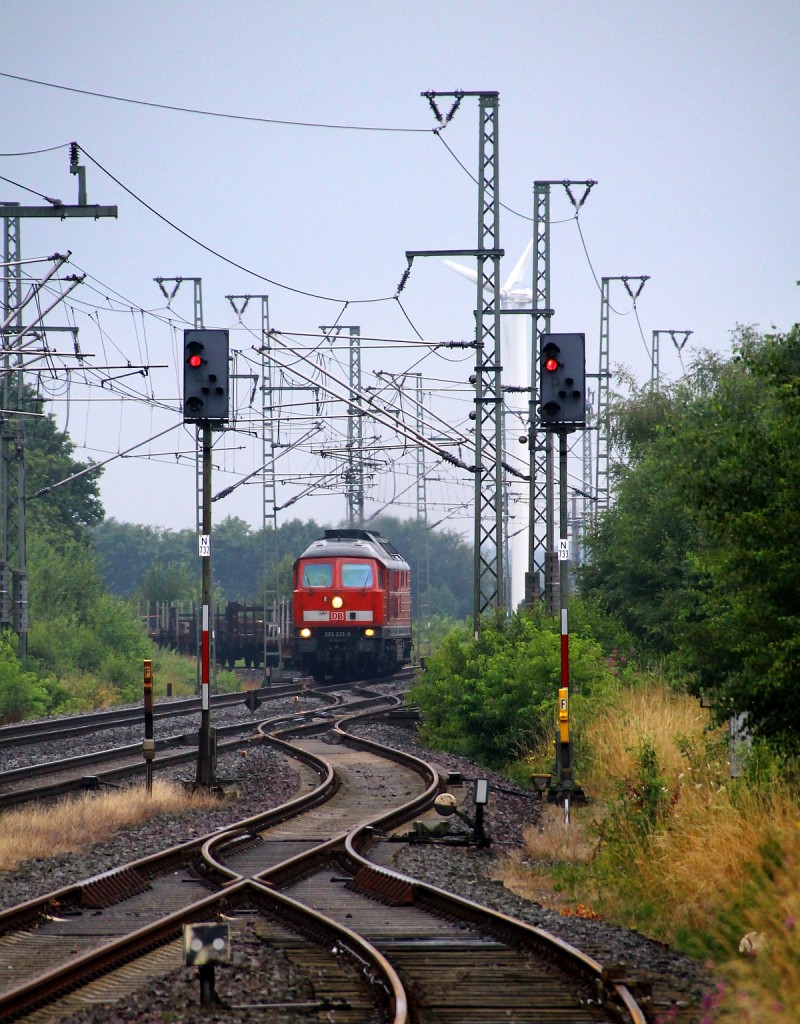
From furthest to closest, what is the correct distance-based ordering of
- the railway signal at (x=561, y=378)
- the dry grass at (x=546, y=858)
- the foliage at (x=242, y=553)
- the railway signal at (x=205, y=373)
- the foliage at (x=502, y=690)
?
1. the foliage at (x=242, y=553)
2. the foliage at (x=502, y=690)
3. the railway signal at (x=205, y=373)
4. the railway signal at (x=561, y=378)
5. the dry grass at (x=546, y=858)

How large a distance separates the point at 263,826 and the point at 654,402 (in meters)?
21.8

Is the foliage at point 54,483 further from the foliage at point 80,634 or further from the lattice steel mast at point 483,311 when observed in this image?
the lattice steel mast at point 483,311

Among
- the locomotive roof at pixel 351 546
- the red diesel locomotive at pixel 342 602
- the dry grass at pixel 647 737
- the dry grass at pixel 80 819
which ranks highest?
the locomotive roof at pixel 351 546

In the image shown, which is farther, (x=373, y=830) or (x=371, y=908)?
(x=373, y=830)

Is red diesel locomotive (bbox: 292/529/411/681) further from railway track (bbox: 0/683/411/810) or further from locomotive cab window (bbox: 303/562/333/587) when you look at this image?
railway track (bbox: 0/683/411/810)

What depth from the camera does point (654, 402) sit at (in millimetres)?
33656

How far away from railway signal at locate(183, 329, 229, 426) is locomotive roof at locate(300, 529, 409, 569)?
21570 mm

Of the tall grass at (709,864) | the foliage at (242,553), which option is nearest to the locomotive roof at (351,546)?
the tall grass at (709,864)

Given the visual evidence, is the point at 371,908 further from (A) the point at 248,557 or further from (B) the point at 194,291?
(A) the point at 248,557

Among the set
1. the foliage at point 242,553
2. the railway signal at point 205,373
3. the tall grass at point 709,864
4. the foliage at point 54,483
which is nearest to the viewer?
the tall grass at point 709,864

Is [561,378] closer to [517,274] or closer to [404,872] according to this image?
[404,872]

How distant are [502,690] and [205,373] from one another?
306 inches

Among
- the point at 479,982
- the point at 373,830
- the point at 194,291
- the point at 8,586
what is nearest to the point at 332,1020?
the point at 479,982

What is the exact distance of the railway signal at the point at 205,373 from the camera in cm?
1659
